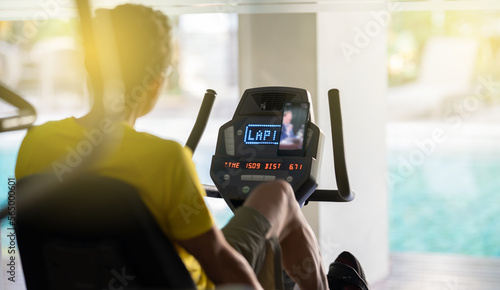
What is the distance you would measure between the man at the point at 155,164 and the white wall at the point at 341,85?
159cm

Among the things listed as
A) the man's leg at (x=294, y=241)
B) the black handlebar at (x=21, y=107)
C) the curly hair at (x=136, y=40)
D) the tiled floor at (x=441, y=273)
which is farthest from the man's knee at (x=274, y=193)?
the tiled floor at (x=441, y=273)

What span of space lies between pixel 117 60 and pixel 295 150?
86cm

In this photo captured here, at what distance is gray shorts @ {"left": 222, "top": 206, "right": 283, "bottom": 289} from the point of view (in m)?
1.69

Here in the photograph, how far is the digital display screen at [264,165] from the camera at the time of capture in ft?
7.04

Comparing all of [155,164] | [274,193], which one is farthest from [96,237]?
[274,193]

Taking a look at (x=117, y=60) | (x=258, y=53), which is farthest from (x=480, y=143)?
(x=117, y=60)

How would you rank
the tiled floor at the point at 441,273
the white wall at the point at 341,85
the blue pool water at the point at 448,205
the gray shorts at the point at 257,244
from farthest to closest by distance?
the blue pool water at the point at 448,205
the tiled floor at the point at 441,273
the white wall at the point at 341,85
the gray shorts at the point at 257,244

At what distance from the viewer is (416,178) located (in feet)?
27.4

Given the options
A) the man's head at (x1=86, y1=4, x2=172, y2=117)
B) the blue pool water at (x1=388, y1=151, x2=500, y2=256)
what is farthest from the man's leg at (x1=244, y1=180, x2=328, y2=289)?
the blue pool water at (x1=388, y1=151, x2=500, y2=256)

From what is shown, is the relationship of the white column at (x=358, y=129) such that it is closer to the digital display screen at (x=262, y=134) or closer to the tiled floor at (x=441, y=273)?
the tiled floor at (x=441, y=273)

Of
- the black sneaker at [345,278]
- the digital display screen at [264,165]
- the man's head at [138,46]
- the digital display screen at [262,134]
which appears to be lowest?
the black sneaker at [345,278]

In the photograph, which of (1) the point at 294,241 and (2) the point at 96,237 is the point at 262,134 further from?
(2) the point at 96,237

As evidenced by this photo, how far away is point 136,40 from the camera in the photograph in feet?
4.92

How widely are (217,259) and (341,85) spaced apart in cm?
207
